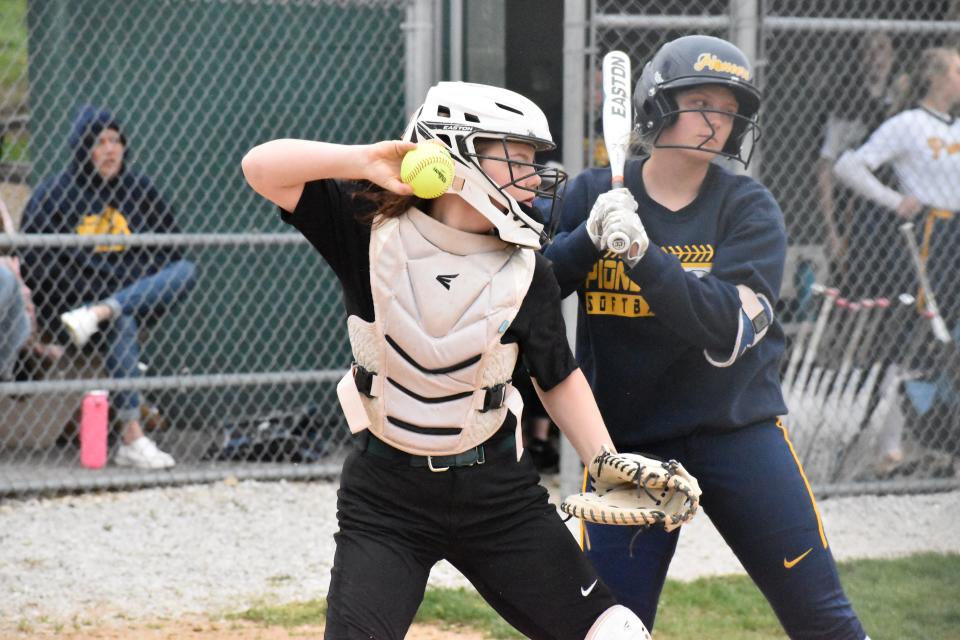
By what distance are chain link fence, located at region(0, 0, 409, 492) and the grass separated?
1.65 metres

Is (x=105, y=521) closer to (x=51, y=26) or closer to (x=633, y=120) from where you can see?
(x=51, y=26)

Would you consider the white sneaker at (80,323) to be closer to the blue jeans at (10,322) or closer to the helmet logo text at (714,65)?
the blue jeans at (10,322)

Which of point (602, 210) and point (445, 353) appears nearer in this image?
point (445, 353)

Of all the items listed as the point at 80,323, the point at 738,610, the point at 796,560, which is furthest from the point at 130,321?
the point at 796,560

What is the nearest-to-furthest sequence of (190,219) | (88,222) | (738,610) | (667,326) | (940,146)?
(667,326) → (738,610) → (88,222) → (940,146) → (190,219)

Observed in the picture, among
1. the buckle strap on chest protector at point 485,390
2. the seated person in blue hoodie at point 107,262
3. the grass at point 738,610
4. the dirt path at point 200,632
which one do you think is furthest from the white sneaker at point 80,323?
the buckle strap on chest protector at point 485,390

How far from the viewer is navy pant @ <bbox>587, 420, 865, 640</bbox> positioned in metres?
2.84

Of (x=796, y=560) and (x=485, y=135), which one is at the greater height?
(x=485, y=135)

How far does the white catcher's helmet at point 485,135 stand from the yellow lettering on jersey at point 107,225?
3.71 m

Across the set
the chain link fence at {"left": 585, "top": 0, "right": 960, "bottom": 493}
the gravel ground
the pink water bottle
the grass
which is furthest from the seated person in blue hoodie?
the chain link fence at {"left": 585, "top": 0, "right": 960, "bottom": 493}

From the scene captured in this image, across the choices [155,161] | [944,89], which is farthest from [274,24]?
[944,89]

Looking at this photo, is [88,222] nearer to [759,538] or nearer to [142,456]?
[142,456]

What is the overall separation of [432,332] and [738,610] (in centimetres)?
247

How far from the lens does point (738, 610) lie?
458 centimetres
